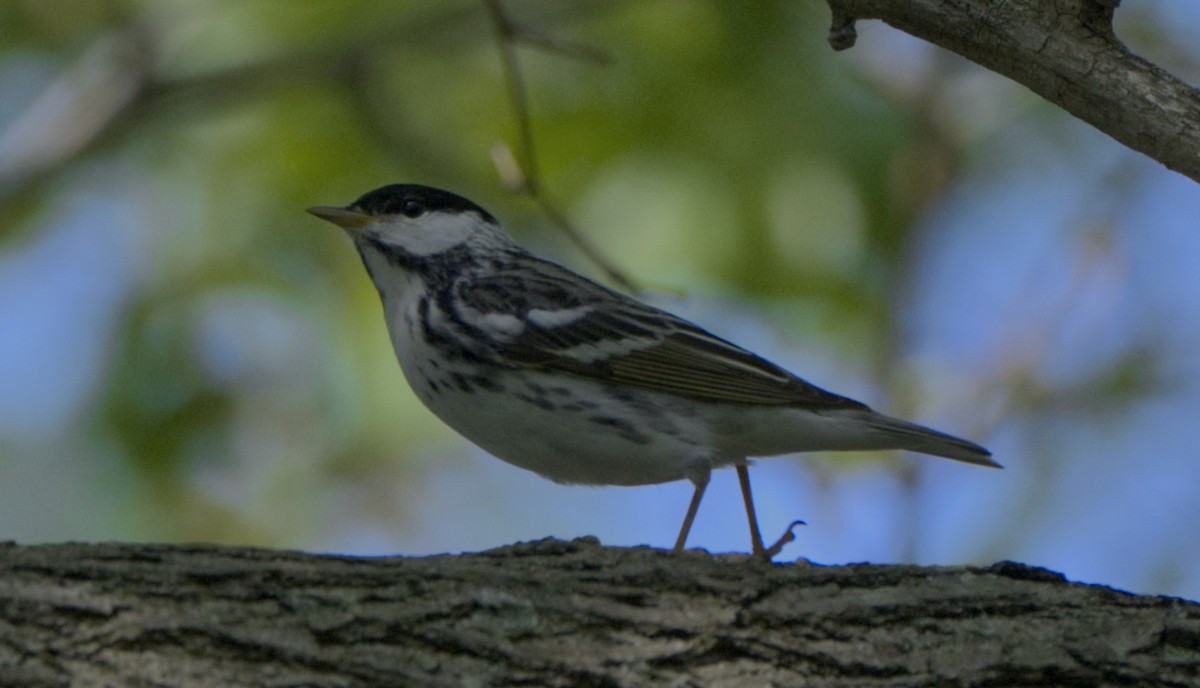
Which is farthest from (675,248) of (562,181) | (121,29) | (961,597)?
(961,597)

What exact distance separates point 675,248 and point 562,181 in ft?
2.25

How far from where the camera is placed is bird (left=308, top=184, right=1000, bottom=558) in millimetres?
5102

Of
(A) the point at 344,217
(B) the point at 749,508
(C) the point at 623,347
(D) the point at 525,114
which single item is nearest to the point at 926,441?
(B) the point at 749,508

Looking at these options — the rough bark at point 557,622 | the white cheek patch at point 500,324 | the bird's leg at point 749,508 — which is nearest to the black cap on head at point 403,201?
the white cheek patch at point 500,324

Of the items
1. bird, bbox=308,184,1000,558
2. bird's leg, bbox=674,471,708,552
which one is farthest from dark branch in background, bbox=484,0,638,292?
bird's leg, bbox=674,471,708,552

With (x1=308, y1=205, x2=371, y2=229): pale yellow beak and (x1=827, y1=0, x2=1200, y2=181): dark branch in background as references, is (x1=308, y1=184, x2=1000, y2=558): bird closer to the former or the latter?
(x1=308, y1=205, x2=371, y2=229): pale yellow beak

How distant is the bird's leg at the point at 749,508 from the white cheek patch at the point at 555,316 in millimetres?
853

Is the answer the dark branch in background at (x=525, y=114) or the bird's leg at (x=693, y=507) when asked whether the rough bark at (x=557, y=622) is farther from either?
the dark branch in background at (x=525, y=114)

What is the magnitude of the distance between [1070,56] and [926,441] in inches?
76.8

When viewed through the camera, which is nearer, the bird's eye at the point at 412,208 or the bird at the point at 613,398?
the bird at the point at 613,398

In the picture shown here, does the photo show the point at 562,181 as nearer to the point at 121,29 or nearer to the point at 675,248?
the point at 675,248

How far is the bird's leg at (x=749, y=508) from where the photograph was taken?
16.9 ft

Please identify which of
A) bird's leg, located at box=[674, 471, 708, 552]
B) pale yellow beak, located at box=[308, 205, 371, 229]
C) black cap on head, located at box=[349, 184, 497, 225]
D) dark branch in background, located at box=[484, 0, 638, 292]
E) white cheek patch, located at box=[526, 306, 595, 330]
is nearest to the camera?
bird's leg, located at box=[674, 471, 708, 552]

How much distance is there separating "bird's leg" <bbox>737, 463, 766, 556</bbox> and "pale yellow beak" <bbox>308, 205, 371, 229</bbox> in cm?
190
